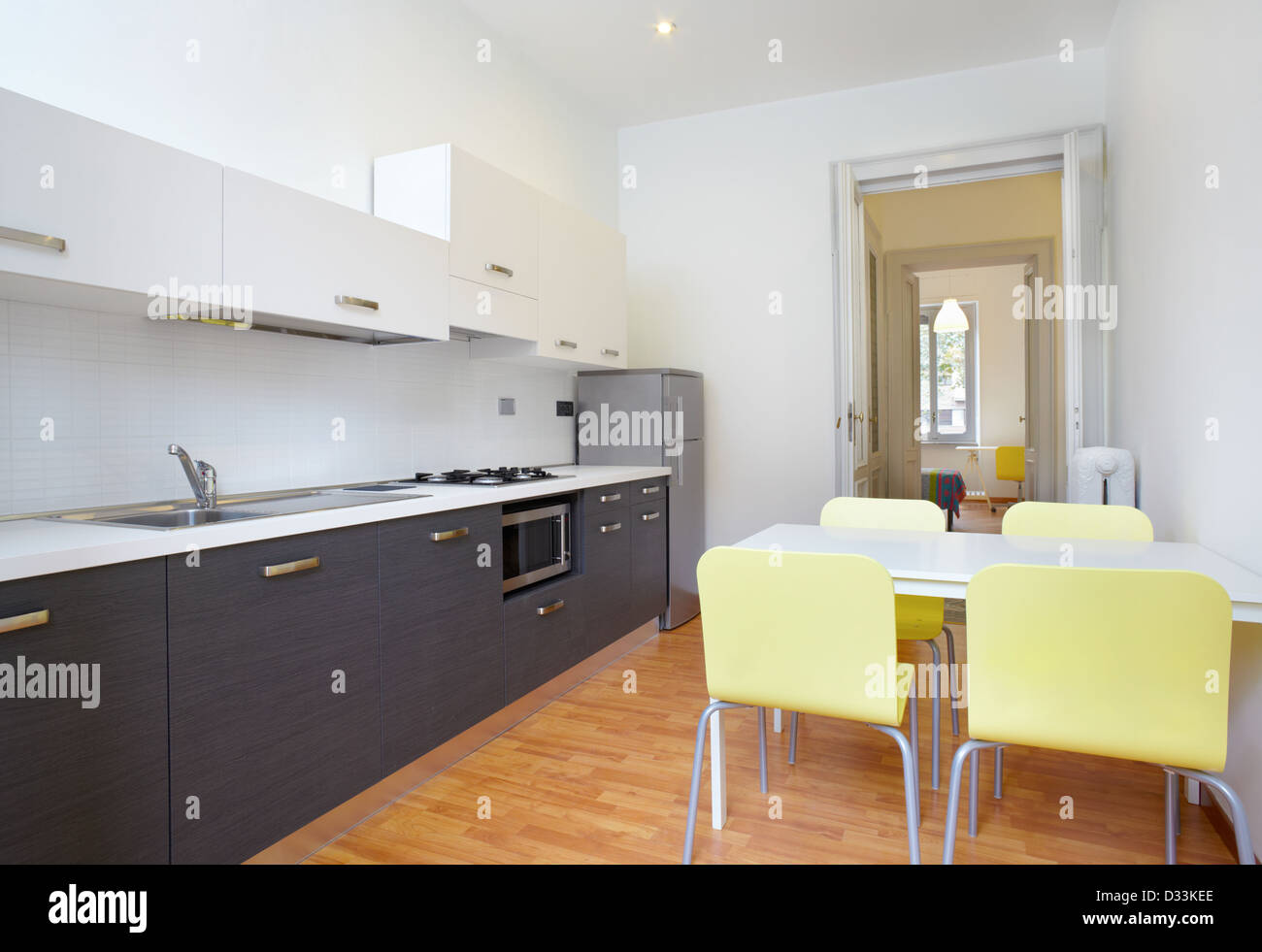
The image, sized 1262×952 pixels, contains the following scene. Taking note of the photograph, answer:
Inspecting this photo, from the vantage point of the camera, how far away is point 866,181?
4.17 metres

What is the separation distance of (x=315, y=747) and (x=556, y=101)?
3532 millimetres

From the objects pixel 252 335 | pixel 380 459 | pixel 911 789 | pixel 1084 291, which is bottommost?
pixel 911 789

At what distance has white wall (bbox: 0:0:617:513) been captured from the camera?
1.72 meters

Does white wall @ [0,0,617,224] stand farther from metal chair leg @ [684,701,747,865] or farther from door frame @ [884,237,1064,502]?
door frame @ [884,237,1064,502]

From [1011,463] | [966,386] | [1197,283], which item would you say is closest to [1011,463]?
[1011,463]

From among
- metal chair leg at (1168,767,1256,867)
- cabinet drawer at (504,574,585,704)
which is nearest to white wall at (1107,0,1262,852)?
metal chair leg at (1168,767,1256,867)

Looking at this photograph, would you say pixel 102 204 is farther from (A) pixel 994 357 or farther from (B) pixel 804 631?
(A) pixel 994 357

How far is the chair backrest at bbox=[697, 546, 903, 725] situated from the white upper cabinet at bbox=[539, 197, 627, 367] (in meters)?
1.88

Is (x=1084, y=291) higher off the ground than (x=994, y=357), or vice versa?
(x=994, y=357)

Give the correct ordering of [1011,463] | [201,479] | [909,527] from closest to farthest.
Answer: [201,479] → [909,527] → [1011,463]

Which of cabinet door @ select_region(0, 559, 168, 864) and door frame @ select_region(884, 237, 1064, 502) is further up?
door frame @ select_region(884, 237, 1064, 502)

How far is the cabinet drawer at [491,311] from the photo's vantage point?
2625 millimetres

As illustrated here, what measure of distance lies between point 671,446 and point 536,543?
142 cm
